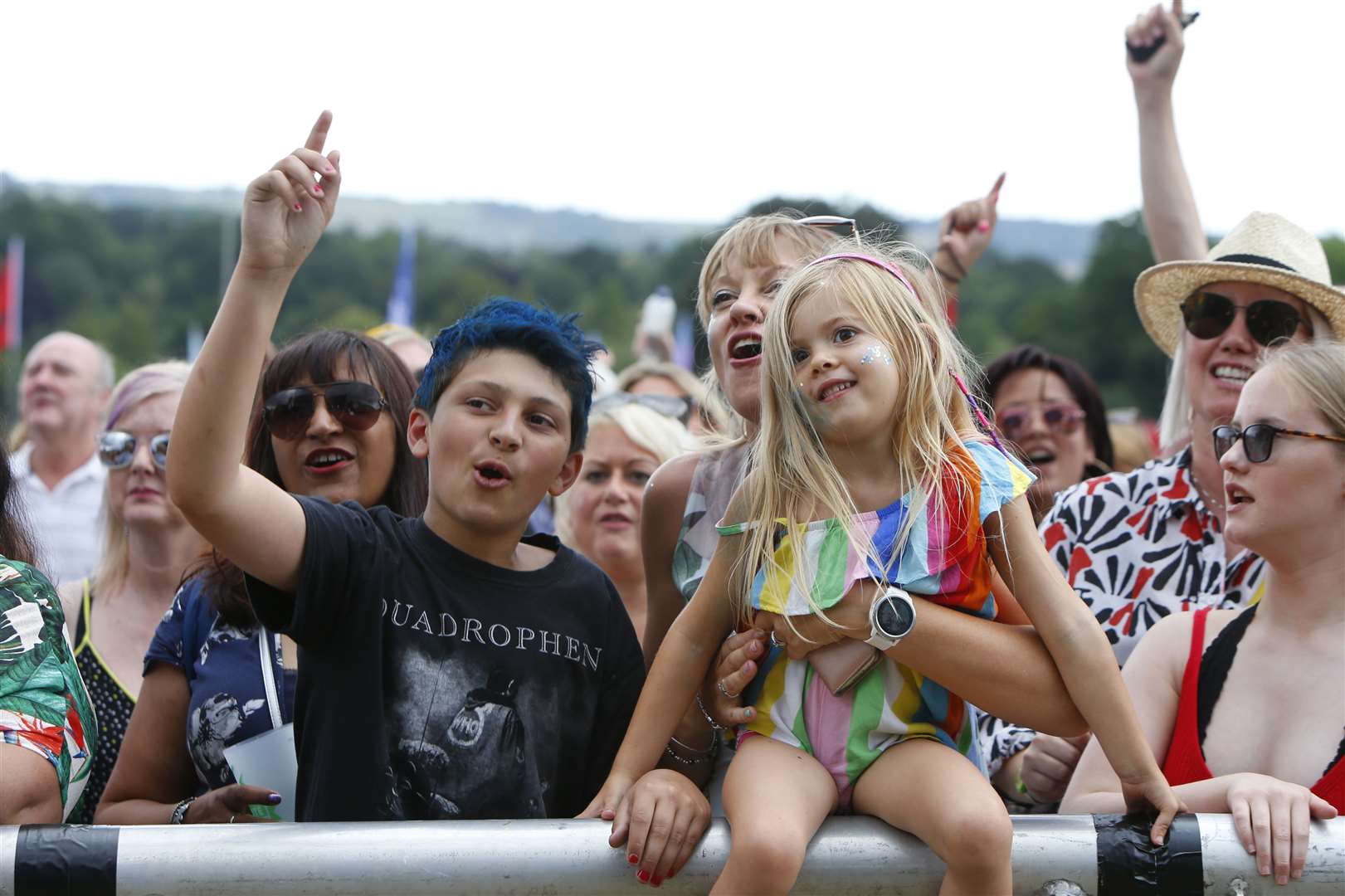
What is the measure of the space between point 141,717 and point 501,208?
549ft

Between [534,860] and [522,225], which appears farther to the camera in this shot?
[522,225]

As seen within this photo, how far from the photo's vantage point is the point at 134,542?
4102mm

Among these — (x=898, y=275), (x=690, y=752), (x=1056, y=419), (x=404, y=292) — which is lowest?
(x=690, y=752)

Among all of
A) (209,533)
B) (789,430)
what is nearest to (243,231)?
(209,533)

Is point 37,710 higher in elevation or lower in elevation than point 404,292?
lower

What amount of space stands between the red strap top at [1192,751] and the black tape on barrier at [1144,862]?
0.47m

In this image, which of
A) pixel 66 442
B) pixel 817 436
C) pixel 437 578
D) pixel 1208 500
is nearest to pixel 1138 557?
pixel 1208 500

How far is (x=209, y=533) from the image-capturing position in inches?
86.6

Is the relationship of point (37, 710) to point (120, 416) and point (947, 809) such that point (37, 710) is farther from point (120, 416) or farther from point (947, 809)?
point (120, 416)

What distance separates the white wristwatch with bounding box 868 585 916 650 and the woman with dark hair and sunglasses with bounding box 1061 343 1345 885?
0.57 meters

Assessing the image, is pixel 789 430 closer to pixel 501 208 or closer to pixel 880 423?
pixel 880 423

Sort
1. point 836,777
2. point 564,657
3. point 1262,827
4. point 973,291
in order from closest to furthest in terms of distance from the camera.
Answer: point 1262,827, point 836,777, point 564,657, point 973,291

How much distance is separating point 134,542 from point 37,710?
6.13 feet

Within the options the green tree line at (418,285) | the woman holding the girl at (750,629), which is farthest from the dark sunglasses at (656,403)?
the green tree line at (418,285)
